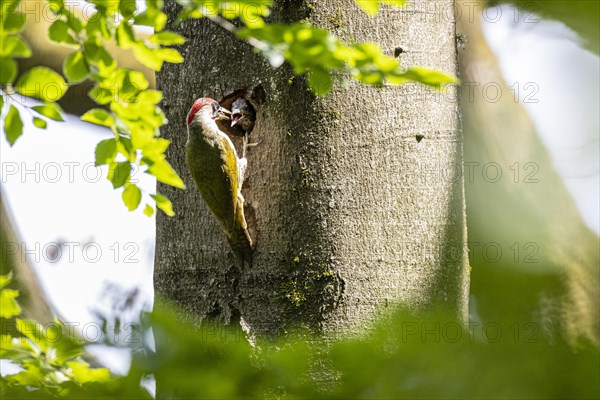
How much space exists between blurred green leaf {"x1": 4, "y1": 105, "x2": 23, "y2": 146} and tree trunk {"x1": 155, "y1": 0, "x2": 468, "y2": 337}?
58cm

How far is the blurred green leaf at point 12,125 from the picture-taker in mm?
1328

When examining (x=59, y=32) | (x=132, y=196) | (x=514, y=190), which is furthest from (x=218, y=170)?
(x=514, y=190)

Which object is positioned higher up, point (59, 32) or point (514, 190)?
point (59, 32)

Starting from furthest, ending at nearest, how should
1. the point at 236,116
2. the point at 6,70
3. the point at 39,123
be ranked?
the point at 236,116 → the point at 39,123 → the point at 6,70

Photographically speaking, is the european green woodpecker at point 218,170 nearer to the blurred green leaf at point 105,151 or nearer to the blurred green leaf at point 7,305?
the blurred green leaf at point 105,151

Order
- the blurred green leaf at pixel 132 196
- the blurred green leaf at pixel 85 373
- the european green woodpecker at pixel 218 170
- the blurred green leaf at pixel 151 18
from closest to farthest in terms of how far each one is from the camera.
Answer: the blurred green leaf at pixel 85 373
the blurred green leaf at pixel 151 18
the blurred green leaf at pixel 132 196
the european green woodpecker at pixel 218 170

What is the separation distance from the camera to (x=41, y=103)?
143cm

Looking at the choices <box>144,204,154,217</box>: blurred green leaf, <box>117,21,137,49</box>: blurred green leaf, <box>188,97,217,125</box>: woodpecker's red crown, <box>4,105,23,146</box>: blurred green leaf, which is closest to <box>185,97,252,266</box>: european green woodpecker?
<box>188,97,217,125</box>: woodpecker's red crown

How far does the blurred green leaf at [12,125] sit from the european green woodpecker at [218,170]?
1.68 ft

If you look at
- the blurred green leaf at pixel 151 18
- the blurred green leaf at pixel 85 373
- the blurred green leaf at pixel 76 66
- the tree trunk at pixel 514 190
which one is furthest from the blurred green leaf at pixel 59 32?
the tree trunk at pixel 514 190

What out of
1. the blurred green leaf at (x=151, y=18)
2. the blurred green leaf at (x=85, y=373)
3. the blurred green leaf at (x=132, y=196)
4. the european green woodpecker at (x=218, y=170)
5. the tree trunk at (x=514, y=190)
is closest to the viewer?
the blurred green leaf at (x=85, y=373)

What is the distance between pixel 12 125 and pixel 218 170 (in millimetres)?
578

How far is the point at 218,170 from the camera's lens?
1.79 m

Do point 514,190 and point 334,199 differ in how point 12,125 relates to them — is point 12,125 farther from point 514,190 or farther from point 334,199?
point 514,190
